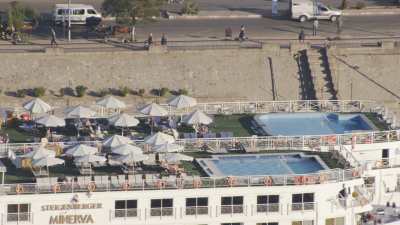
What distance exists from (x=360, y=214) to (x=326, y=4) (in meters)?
49.2

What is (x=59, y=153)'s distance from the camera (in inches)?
3076

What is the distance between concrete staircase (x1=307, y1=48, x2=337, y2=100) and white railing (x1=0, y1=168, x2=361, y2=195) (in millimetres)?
31141

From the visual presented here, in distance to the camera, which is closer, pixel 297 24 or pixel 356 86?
pixel 356 86

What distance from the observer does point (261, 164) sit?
78.0m

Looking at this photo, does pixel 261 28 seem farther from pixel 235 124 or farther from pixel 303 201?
Answer: pixel 303 201

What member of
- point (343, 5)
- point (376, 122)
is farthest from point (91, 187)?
point (343, 5)

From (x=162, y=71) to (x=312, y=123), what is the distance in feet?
76.5

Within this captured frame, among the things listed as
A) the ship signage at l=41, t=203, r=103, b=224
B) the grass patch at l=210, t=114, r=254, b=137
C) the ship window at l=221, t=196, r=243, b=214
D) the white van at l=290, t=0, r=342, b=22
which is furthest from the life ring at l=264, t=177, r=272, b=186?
the white van at l=290, t=0, r=342, b=22

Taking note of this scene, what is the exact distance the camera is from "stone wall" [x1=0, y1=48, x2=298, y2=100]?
350 ft

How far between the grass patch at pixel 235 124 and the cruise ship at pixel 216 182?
113 centimetres

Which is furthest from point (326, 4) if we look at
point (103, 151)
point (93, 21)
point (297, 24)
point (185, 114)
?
point (103, 151)

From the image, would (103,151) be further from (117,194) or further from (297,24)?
(297,24)

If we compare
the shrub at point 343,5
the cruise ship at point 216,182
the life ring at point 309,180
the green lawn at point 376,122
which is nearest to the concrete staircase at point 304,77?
the shrub at point 343,5

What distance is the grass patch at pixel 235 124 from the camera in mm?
83875
